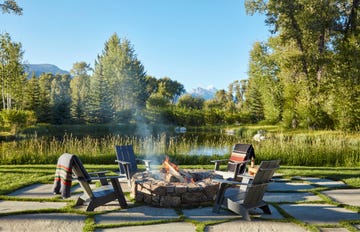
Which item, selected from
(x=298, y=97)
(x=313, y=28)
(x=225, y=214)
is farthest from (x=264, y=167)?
(x=298, y=97)

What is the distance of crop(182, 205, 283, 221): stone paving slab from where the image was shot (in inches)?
149

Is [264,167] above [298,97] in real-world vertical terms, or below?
below

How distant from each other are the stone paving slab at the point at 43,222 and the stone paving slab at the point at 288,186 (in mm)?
3178

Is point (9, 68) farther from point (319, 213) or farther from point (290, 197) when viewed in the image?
point (319, 213)

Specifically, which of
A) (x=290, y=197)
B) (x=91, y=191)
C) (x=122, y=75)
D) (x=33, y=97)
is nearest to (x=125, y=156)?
(x=91, y=191)

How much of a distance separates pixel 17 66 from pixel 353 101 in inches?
915

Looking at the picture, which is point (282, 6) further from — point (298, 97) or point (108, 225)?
point (108, 225)

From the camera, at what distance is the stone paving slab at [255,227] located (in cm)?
336

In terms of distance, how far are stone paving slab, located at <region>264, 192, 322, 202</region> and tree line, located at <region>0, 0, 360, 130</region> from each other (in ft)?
44.8

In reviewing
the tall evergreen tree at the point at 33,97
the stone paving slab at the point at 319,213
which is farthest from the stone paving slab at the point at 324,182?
the tall evergreen tree at the point at 33,97

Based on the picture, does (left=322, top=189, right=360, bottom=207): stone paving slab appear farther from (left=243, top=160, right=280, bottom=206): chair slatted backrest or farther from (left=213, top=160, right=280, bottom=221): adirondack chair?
(left=243, top=160, right=280, bottom=206): chair slatted backrest

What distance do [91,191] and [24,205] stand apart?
40.9 inches

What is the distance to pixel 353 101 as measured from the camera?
1705 cm

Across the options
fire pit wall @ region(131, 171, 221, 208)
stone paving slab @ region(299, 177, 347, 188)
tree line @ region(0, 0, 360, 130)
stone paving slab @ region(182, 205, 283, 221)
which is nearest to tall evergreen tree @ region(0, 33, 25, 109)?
tree line @ region(0, 0, 360, 130)
